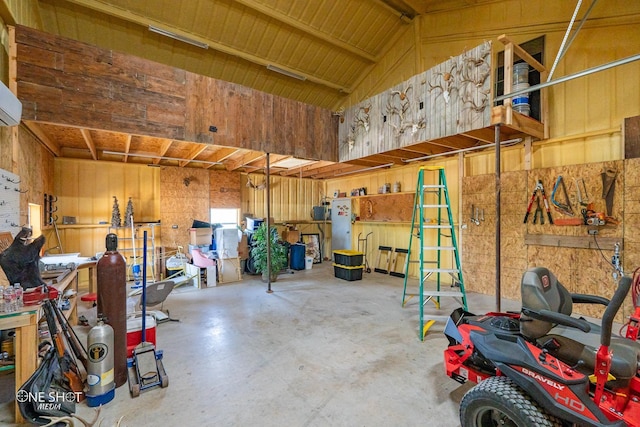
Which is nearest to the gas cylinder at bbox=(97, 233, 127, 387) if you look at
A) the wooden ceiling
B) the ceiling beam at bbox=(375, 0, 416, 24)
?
the wooden ceiling

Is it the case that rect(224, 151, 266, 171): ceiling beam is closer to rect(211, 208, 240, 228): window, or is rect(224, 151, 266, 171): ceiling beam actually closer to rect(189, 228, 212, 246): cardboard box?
rect(211, 208, 240, 228): window

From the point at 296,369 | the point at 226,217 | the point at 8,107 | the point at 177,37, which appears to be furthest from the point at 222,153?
the point at 296,369

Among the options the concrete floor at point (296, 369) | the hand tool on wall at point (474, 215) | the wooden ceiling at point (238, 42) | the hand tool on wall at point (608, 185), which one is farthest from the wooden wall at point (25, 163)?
the hand tool on wall at point (608, 185)

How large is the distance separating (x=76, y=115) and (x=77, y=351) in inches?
124

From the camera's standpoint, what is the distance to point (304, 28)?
6.62m

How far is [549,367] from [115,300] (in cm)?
326

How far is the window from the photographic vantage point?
7.84 m

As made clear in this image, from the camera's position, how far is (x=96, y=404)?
223 cm

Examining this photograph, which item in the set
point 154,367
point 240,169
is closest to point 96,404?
point 154,367

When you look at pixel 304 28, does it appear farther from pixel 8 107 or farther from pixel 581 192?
pixel 581 192

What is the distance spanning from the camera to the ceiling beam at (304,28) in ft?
19.4

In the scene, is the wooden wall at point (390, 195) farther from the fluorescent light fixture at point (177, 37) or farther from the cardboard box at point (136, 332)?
the fluorescent light fixture at point (177, 37)
